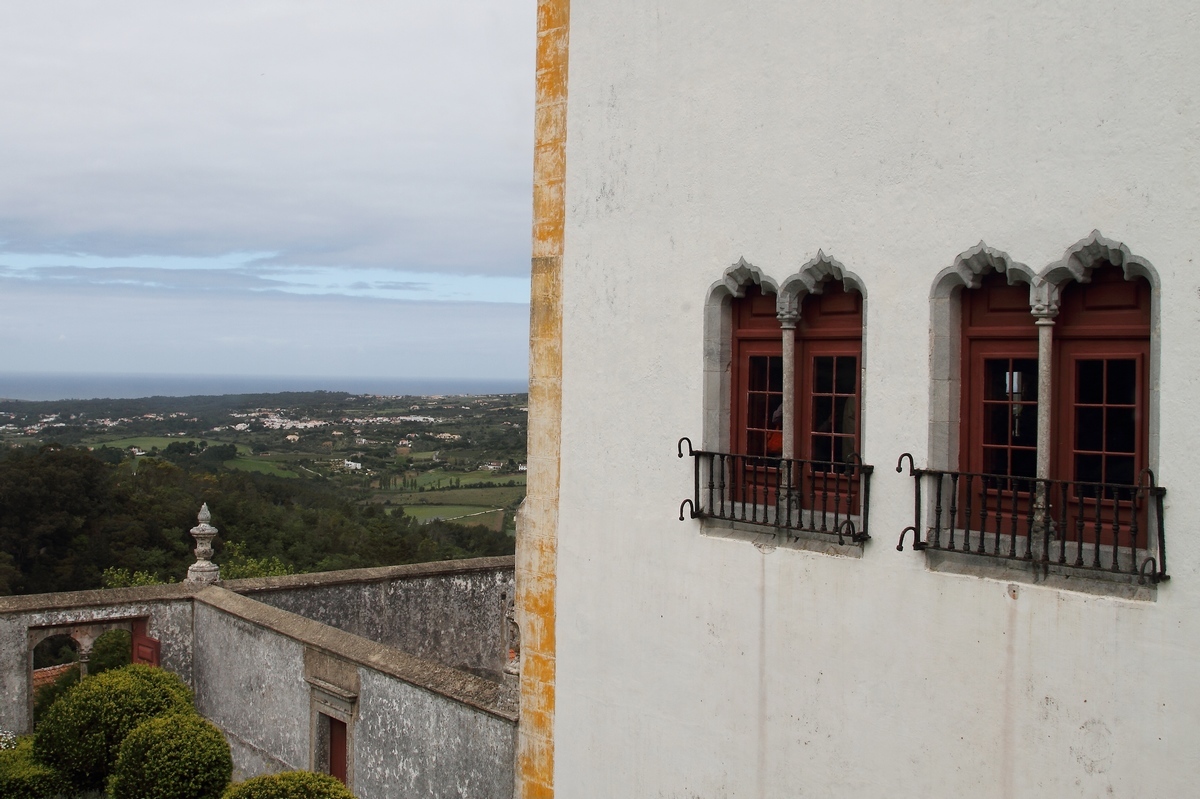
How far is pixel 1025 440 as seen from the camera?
5789 mm

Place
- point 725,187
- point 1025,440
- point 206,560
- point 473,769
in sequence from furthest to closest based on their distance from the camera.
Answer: point 206,560
point 473,769
point 725,187
point 1025,440

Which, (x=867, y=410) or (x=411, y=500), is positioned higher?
(x=867, y=410)

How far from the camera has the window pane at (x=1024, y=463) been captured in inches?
227

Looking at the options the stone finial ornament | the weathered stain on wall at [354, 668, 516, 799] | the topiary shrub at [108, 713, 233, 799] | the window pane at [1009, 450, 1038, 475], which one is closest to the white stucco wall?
the window pane at [1009, 450, 1038, 475]

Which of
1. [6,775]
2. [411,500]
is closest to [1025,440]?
[6,775]

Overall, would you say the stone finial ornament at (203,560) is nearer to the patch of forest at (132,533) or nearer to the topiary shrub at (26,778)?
the topiary shrub at (26,778)

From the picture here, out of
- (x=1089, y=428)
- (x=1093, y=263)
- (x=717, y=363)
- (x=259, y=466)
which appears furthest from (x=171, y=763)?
(x=259, y=466)

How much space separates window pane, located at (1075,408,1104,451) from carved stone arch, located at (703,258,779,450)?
2.17 metres

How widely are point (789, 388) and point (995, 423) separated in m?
1.23

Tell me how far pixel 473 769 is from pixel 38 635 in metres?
6.48

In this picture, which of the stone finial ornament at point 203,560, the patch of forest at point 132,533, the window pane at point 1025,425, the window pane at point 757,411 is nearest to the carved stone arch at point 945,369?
the window pane at point 1025,425

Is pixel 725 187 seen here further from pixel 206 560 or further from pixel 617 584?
pixel 206 560

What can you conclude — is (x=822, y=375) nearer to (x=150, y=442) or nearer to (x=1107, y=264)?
(x=1107, y=264)

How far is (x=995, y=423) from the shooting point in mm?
5910
